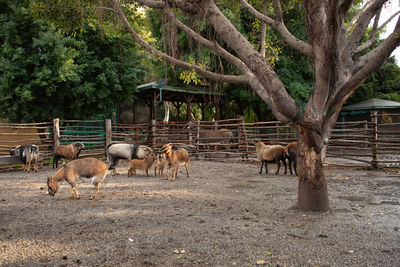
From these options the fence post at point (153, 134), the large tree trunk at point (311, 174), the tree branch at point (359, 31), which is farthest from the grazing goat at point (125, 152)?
the tree branch at point (359, 31)

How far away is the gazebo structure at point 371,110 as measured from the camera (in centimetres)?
1867

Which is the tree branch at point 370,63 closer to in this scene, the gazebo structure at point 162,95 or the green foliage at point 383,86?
the gazebo structure at point 162,95

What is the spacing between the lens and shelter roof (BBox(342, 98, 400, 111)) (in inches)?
731

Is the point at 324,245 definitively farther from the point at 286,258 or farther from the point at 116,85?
the point at 116,85

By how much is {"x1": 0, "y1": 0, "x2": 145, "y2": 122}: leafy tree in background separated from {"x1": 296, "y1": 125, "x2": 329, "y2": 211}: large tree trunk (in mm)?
8112

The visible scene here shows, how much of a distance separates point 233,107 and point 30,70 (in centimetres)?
1495

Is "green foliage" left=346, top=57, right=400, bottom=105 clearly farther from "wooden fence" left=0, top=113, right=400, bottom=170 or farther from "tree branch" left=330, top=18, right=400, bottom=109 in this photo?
"tree branch" left=330, top=18, right=400, bottom=109

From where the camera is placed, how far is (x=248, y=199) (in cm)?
582

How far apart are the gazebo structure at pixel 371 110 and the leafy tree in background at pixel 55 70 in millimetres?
13518

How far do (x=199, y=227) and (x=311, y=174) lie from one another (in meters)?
1.86

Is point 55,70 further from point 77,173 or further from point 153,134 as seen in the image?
point 77,173

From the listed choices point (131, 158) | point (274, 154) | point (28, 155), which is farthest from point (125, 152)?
point (274, 154)

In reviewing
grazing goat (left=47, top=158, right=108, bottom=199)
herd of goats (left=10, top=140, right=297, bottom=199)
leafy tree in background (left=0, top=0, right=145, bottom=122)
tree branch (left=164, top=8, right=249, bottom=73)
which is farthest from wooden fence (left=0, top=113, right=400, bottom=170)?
tree branch (left=164, top=8, right=249, bottom=73)

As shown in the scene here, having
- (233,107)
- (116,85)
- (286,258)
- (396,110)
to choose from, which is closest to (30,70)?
(116,85)
